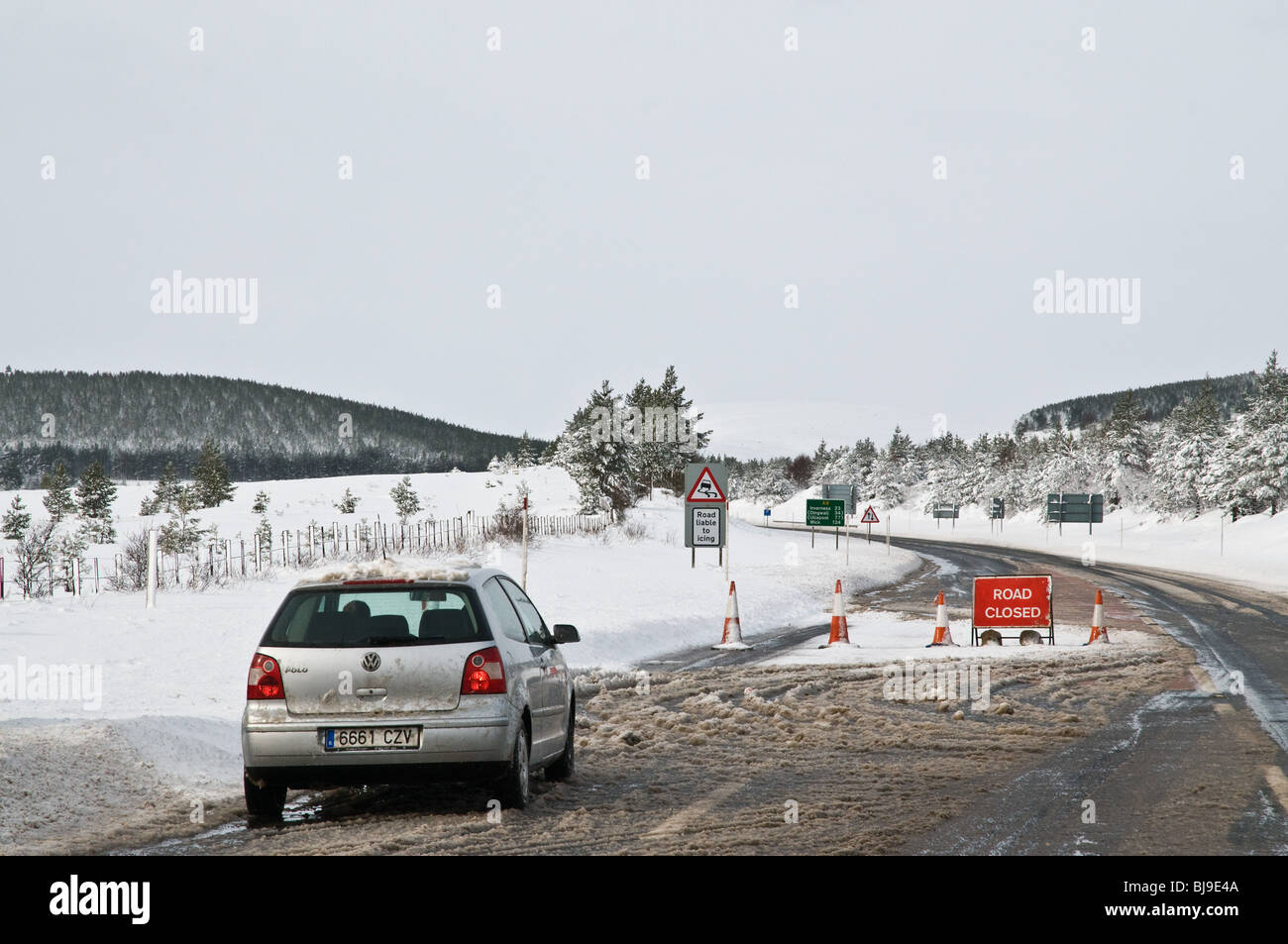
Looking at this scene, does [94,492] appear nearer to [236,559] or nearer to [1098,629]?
[236,559]

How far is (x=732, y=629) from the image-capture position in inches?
802

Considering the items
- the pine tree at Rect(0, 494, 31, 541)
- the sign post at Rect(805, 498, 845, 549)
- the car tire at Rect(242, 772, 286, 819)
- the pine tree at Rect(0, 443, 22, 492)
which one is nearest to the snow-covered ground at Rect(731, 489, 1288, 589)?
the sign post at Rect(805, 498, 845, 549)

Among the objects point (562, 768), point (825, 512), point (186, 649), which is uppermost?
point (825, 512)

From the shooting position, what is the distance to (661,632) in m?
21.1

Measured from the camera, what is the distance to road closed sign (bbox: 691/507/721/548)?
23906mm

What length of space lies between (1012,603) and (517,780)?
14548 millimetres

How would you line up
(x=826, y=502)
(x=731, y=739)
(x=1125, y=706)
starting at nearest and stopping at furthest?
(x=731, y=739), (x=1125, y=706), (x=826, y=502)

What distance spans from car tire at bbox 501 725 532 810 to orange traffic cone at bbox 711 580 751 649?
467 inches

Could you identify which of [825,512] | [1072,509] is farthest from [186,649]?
[1072,509]

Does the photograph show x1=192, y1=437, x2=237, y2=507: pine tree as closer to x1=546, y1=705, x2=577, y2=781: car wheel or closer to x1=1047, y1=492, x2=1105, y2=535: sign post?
x1=1047, y1=492, x2=1105, y2=535: sign post

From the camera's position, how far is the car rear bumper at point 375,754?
719 centimetres
